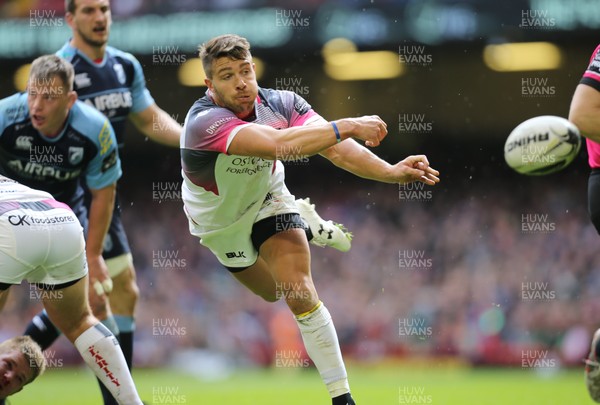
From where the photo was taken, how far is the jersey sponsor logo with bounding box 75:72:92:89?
6.81m

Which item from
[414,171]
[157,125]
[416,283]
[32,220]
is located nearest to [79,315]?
[32,220]

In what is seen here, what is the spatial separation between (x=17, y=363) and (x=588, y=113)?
3495 mm

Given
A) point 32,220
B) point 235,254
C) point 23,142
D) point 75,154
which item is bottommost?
point 235,254

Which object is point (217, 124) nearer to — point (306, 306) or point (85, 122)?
point (306, 306)

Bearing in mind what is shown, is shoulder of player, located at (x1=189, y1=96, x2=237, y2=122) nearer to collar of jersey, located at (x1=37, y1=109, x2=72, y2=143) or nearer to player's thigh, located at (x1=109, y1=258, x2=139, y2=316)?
collar of jersey, located at (x1=37, y1=109, x2=72, y2=143)

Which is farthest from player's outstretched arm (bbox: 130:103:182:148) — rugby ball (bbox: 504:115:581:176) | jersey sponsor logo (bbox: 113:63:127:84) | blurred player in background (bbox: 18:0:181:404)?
rugby ball (bbox: 504:115:581:176)

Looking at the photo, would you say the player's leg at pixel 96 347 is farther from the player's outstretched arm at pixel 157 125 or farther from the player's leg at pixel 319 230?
the player's outstretched arm at pixel 157 125

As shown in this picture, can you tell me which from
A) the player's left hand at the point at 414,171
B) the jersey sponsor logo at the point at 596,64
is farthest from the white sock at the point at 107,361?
the jersey sponsor logo at the point at 596,64

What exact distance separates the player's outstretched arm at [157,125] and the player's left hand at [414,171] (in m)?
2.73

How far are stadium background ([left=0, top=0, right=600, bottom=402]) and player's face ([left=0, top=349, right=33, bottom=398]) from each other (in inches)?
344

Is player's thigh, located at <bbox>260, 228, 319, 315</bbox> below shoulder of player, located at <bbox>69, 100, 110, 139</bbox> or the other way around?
below

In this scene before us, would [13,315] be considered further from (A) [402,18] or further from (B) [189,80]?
(A) [402,18]

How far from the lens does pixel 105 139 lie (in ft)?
19.8

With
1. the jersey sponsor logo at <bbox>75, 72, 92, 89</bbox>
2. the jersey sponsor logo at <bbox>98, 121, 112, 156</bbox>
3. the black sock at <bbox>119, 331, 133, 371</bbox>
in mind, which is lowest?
the black sock at <bbox>119, 331, 133, 371</bbox>
